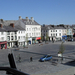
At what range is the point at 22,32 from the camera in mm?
60781

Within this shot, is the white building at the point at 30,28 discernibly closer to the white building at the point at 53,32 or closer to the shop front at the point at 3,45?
the shop front at the point at 3,45

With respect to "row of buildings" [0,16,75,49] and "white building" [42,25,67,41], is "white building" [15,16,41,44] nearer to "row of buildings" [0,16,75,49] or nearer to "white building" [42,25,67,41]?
"row of buildings" [0,16,75,49]

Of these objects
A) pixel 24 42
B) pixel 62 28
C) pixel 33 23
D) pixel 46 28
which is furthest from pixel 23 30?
pixel 62 28

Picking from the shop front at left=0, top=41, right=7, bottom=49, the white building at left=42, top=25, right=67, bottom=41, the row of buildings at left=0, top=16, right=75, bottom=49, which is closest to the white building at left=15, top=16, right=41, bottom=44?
the row of buildings at left=0, top=16, right=75, bottom=49

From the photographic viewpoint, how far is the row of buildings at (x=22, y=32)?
169 ft

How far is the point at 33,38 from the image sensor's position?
67750 mm

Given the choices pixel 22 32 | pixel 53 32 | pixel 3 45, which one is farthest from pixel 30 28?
pixel 53 32

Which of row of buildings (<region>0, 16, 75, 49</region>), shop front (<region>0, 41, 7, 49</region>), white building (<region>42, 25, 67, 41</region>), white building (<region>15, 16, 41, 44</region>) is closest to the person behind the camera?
shop front (<region>0, 41, 7, 49</region>)

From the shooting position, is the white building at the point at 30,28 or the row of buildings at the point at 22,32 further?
the white building at the point at 30,28

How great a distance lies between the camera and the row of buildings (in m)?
51.5

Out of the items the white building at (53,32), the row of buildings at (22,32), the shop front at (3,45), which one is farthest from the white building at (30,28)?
the white building at (53,32)

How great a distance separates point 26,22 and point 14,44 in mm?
14796

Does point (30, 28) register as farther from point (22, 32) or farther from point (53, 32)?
point (53, 32)

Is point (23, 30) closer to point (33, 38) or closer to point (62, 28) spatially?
point (33, 38)
